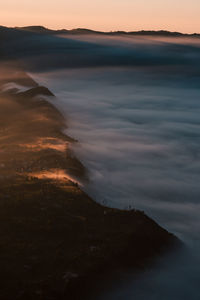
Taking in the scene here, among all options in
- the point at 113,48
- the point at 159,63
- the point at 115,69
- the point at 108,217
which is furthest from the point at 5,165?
the point at 113,48

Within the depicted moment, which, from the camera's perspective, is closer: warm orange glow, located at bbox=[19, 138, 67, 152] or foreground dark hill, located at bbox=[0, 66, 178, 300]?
foreground dark hill, located at bbox=[0, 66, 178, 300]

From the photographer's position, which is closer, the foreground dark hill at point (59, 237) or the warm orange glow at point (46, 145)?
the foreground dark hill at point (59, 237)

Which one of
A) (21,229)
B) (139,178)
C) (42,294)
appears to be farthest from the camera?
(139,178)

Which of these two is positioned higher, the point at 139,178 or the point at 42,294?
the point at 42,294

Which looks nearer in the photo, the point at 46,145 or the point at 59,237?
the point at 59,237

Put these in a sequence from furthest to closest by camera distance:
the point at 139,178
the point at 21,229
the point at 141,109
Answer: the point at 141,109
the point at 139,178
the point at 21,229

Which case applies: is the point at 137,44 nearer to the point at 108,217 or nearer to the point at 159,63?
the point at 159,63

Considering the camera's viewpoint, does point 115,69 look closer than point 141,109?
No

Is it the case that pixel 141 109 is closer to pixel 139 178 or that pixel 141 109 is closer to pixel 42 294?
pixel 139 178
